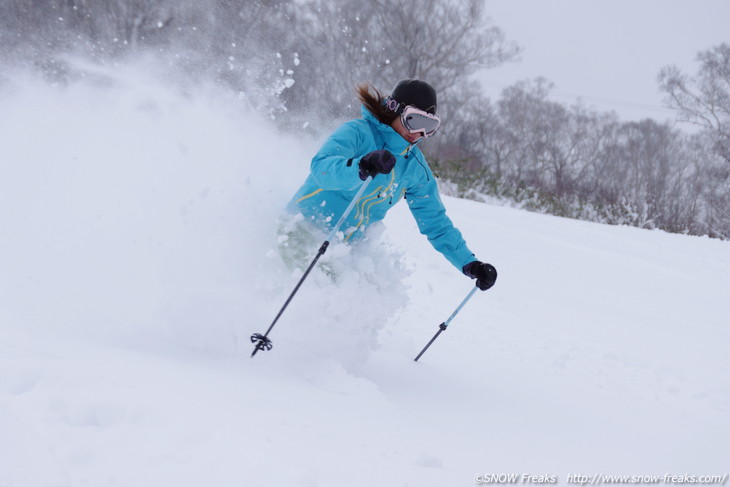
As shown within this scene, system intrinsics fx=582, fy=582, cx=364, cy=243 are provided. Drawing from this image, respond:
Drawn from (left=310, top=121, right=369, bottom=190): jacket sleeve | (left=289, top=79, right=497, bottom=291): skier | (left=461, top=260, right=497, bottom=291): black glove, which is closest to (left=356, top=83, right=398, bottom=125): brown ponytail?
(left=289, top=79, right=497, bottom=291): skier

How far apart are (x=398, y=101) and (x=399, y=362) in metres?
1.65

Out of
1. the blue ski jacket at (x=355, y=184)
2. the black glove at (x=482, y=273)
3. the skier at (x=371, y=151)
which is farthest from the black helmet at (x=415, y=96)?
the black glove at (x=482, y=273)

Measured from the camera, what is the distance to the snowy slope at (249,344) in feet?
5.93

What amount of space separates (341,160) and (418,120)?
1.72ft

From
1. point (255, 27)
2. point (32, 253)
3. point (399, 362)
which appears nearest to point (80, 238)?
point (32, 253)

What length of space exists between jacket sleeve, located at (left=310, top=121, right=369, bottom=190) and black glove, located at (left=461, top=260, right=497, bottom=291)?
114 centimetres

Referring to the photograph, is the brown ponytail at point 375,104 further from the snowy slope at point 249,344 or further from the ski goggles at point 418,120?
the snowy slope at point 249,344

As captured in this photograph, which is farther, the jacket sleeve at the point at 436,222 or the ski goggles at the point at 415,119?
the jacket sleeve at the point at 436,222

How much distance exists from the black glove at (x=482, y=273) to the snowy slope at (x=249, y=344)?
405 mm

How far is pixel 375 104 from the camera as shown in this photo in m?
3.17

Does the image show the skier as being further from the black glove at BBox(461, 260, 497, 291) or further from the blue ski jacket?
the black glove at BBox(461, 260, 497, 291)

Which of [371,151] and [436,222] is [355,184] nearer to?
[371,151]

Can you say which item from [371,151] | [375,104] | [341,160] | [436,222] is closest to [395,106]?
[375,104]

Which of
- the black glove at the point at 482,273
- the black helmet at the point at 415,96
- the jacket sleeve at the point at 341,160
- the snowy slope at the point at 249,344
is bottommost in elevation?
the snowy slope at the point at 249,344
